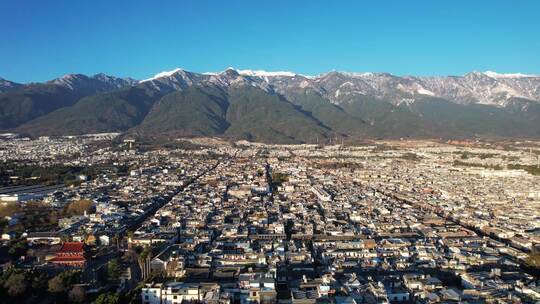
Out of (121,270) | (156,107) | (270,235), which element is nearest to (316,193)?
(270,235)

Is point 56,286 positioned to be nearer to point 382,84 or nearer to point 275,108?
point 275,108

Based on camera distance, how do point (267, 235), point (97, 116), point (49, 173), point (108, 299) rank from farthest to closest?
1. point (97, 116)
2. point (49, 173)
3. point (267, 235)
4. point (108, 299)

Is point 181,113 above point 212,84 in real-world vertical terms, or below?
below

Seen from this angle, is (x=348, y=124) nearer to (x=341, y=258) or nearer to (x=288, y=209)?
(x=288, y=209)

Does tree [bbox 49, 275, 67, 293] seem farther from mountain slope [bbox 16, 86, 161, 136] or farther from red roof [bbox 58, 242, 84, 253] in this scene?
mountain slope [bbox 16, 86, 161, 136]

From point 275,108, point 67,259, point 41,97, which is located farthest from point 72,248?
point 41,97

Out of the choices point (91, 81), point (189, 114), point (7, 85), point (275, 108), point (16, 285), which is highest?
point (91, 81)
